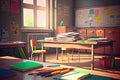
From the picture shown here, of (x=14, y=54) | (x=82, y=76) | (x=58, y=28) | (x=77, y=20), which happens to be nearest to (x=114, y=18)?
(x=77, y=20)

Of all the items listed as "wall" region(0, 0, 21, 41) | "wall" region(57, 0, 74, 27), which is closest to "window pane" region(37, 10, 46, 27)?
"wall" region(57, 0, 74, 27)

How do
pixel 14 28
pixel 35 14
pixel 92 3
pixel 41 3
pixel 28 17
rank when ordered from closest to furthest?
pixel 14 28, pixel 28 17, pixel 35 14, pixel 41 3, pixel 92 3

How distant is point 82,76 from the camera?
86 cm

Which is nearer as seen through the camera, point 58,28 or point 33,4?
point 33,4

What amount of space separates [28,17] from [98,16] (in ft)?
9.25

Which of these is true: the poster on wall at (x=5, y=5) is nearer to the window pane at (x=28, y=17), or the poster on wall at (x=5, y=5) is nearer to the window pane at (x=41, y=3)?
the window pane at (x=28, y=17)

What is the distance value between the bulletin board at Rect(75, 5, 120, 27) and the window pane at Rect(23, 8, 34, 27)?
2.18 meters

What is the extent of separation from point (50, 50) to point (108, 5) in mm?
2898

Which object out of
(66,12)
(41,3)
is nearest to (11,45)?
(41,3)

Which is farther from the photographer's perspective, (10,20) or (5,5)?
(10,20)

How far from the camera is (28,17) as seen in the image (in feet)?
20.1

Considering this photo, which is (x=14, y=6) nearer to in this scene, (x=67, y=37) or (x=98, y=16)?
(x=67, y=37)

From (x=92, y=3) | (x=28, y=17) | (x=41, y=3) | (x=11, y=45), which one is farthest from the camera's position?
(x=92, y=3)

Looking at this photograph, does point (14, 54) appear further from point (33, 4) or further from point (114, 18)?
point (114, 18)
